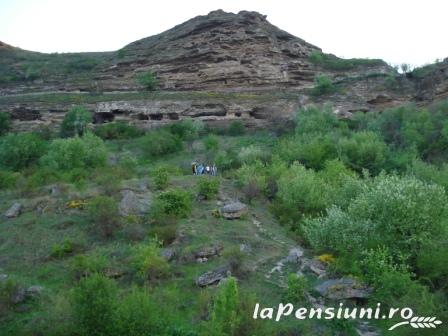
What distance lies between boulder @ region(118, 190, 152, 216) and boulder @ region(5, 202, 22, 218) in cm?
438

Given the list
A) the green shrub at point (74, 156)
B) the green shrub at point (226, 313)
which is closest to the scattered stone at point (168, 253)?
the green shrub at point (226, 313)

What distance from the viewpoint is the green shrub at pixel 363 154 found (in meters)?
30.5

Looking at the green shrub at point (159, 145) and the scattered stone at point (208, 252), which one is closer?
the scattered stone at point (208, 252)

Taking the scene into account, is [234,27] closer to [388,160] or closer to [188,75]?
[188,75]

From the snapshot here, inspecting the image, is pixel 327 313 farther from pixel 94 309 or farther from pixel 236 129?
pixel 236 129

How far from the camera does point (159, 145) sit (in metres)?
36.4

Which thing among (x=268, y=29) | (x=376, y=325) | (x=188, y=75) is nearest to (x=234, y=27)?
(x=268, y=29)

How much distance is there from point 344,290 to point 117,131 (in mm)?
32809

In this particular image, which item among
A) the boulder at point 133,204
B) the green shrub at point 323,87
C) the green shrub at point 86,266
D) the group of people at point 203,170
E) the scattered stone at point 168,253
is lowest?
the scattered stone at point 168,253

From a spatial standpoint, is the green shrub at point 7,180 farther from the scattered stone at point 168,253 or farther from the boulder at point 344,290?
the boulder at point 344,290

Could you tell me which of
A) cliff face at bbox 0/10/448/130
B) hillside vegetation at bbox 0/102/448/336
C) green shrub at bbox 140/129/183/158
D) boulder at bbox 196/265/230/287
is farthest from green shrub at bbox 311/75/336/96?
boulder at bbox 196/265/230/287

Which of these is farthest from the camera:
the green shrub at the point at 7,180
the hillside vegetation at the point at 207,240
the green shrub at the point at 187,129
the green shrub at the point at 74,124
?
the green shrub at the point at 74,124

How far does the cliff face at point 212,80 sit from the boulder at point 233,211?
81.9ft

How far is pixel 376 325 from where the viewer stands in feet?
40.7
